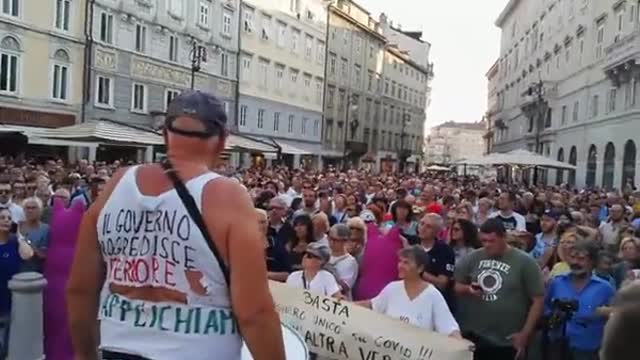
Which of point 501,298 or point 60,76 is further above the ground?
point 60,76

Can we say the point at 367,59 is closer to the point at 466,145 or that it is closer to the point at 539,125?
the point at 539,125

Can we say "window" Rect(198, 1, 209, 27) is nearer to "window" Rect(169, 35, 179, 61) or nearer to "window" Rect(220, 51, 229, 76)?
"window" Rect(220, 51, 229, 76)

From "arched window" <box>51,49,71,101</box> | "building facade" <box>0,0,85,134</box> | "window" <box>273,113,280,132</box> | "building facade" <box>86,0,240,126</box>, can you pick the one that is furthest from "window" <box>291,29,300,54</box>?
"arched window" <box>51,49,71,101</box>

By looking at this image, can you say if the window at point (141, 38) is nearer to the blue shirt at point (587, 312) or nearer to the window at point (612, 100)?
the window at point (612, 100)

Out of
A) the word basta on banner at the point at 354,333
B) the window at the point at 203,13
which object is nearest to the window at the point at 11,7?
the window at the point at 203,13

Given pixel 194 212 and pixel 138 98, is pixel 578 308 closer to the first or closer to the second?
pixel 194 212

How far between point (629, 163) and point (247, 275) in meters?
37.2

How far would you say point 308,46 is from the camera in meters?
57.2

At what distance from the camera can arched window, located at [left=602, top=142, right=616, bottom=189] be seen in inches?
1518

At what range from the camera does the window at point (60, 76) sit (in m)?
30.3

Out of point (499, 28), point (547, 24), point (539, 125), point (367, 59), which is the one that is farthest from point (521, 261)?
point (499, 28)

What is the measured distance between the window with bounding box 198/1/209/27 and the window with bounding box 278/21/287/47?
32.5 ft

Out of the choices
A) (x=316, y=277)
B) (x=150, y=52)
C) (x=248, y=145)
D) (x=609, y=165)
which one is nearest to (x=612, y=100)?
(x=609, y=165)

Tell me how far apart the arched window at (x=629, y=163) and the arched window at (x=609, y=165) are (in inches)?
62.8
